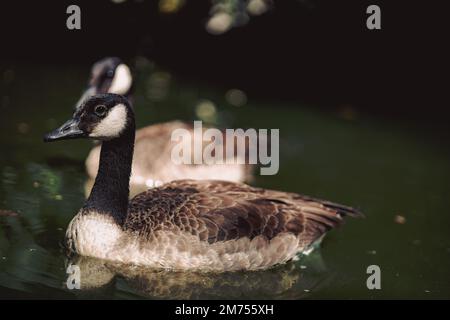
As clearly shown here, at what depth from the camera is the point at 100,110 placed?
822 centimetres

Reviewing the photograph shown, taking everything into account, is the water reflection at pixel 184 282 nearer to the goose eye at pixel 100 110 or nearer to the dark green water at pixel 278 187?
the dark green water at pixel 278 187

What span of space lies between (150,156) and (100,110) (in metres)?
3.20

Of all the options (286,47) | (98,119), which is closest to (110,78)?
(98,119)

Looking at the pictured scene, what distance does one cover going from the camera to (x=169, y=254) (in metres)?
8.18

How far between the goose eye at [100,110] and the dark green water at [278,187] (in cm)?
144

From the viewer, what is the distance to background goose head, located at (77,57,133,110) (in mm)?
11789

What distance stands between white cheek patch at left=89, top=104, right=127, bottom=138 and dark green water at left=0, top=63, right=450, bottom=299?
1.25 meters

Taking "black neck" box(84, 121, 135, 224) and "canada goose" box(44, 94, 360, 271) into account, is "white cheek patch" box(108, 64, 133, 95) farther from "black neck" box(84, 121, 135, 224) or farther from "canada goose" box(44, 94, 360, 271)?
"black neck" box(84, 121, 135, 224)

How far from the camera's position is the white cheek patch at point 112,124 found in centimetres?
824

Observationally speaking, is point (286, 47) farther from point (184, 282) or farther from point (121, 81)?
point (184, 282)

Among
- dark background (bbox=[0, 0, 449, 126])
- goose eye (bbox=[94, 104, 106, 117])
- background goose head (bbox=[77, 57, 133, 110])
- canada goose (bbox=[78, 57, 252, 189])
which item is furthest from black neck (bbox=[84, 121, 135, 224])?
dark background (bbox=[0, 0, 449, 126])

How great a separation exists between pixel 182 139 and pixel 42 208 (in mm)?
2832

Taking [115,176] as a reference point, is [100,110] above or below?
above

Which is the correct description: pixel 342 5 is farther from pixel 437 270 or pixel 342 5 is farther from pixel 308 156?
pixel 437 270
